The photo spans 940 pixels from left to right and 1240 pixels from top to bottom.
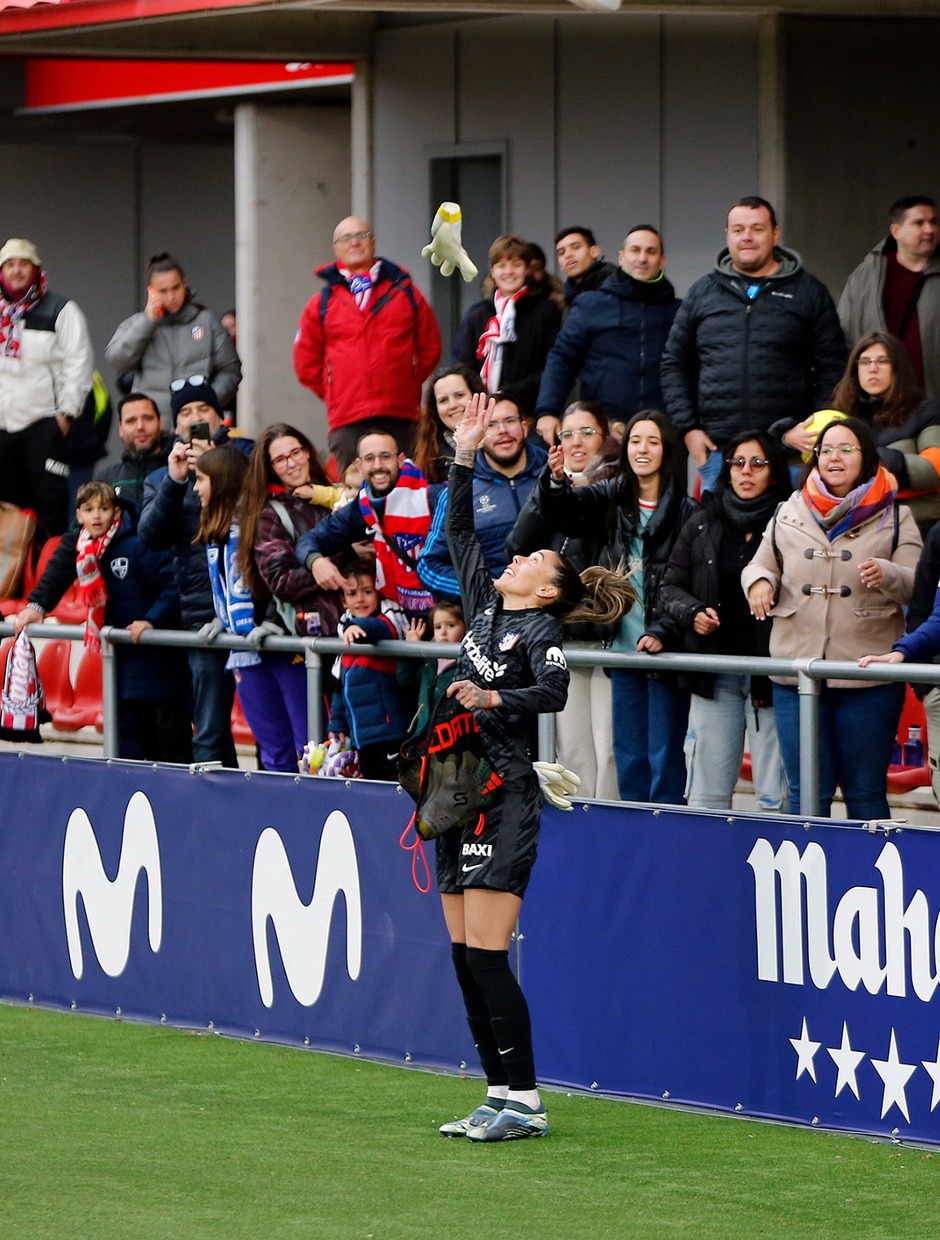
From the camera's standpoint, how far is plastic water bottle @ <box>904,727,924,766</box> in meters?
8.55

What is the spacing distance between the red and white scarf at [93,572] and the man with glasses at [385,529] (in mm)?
1071

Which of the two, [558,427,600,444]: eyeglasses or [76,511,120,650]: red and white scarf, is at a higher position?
[558,427,600,444]: eyeglasses

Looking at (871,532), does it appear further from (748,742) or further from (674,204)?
(674,204)

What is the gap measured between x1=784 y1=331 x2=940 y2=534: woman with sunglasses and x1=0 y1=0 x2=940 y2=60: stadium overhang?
2127 mm

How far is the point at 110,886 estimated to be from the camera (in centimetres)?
943

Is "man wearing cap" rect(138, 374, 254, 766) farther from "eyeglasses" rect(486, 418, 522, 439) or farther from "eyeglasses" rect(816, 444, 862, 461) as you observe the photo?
"eyeglasses" rect(816, 444, 862, 461)

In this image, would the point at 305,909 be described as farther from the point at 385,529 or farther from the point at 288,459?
the point at 288,459

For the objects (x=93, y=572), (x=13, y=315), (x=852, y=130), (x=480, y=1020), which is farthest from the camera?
(x=13, y=315)

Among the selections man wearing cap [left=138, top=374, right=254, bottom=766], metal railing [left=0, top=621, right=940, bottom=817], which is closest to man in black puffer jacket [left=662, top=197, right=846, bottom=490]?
metal railing [left=0, top=621, right=940, bottom=817]

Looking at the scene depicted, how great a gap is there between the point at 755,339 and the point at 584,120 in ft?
13.9

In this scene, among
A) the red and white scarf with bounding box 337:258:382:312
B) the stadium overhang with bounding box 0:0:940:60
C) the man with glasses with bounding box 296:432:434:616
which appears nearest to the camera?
the man with glasses with bounding box 296:432:434:616

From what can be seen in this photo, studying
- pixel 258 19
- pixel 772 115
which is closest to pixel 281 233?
pixel 258 19

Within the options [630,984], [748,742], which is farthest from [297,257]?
[630,984]

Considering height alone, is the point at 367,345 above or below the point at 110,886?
above
